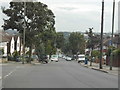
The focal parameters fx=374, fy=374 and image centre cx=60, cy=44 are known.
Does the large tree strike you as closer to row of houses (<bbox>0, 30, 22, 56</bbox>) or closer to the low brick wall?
the low brick wall

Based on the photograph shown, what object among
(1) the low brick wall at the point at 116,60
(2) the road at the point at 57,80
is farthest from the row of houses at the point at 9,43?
(2) the road at the point at 57,80

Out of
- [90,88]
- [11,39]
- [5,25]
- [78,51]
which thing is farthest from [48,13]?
[78,51]

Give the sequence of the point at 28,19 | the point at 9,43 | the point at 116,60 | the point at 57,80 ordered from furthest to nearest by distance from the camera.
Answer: the point at 9,43, the point at 28,19, the point at 116,60, the point at 57,80

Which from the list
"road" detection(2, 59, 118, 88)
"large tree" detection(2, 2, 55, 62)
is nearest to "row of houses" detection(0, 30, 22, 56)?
"large tree" detection(2, 2, 55, 62)

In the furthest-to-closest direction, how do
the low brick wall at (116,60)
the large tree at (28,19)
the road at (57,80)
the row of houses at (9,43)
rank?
the row of houses at (9,43) → the large tree at (28,19) → the low brick wall at (116,60) → the road at (57,80)

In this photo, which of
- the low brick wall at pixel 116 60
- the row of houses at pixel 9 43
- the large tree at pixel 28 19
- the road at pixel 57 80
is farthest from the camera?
the row of houses at pixel 9 43

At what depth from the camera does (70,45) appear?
620 feet

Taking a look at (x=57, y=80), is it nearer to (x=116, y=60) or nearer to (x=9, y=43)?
(x=116, y=60)

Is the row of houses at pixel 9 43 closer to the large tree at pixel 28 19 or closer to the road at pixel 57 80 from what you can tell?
the large tree at pixel 28 19

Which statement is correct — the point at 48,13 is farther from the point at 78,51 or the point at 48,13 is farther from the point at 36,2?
the point at 78,51

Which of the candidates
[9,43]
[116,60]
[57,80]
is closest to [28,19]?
[116,60]

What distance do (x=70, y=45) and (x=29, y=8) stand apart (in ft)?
396

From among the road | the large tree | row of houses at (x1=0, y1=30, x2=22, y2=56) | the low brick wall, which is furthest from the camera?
row of houses at (x1=0, y1=30, x2=22, y2=56)

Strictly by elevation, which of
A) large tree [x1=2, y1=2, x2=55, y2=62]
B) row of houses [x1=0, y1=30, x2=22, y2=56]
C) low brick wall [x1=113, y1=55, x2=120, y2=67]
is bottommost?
low brick wall [x1=113, y1=55, x2=120, y2=67]
